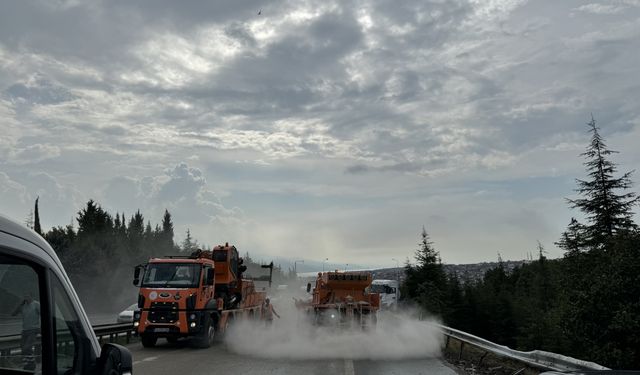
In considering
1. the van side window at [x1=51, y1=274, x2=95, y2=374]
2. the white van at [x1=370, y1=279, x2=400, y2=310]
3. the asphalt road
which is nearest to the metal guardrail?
the asphalt road

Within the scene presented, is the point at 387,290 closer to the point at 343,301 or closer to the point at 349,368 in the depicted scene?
the point at 343,301

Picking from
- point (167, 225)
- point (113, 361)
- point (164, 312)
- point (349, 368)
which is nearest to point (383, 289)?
point (164, 312)

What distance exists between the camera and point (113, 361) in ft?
9.54

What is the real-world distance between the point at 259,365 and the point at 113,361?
11.2 m

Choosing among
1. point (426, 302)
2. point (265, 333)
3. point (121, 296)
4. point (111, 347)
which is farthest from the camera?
point (121, 296)

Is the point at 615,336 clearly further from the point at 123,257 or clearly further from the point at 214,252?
the point at 123,257

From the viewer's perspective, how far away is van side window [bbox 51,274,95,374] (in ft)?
8.87

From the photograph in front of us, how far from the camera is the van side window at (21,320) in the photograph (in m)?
2.53

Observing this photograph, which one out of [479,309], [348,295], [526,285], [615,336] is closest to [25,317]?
[348,295]

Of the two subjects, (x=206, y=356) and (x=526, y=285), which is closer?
(x=206, y=356)

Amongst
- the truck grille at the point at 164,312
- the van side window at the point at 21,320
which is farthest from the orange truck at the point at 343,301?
the van side window at the point at 21,320

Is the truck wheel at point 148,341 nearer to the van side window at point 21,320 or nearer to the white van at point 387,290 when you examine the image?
the van side window at point 21,320

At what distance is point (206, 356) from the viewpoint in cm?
1528

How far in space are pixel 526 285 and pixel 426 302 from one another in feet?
105
